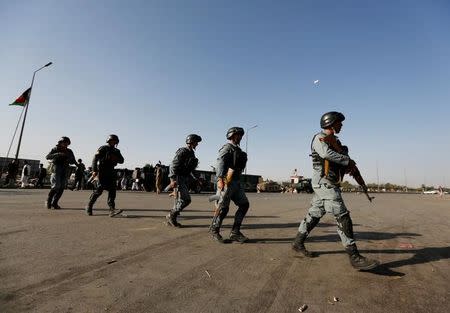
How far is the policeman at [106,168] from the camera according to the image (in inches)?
316

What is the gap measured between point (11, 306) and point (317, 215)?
11.5ft

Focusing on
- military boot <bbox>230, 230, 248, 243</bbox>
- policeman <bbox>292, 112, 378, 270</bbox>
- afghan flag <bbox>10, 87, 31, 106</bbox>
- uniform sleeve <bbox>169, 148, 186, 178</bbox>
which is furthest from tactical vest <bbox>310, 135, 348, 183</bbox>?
afghan flag <bbox>10, 87, 31, 106</bbox>

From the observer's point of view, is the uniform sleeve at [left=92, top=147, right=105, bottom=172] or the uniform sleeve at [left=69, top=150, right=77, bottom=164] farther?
the uniform sleeve at [left=69, top=150, right=77, bottom=164]

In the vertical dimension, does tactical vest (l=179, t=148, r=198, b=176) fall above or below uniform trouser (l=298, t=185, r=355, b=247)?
above

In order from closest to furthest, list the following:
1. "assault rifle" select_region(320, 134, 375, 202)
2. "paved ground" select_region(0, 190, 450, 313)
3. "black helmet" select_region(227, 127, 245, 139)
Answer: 1. "paved ground" select_region(0, 190, 450, 313)
2. "assault rifle" select_region(320, 134, 375, 202)
3. "black helmet" select_region(227, 127, 245, 139)

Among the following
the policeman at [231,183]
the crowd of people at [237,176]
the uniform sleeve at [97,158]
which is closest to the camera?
the crowd of people at [237,176]

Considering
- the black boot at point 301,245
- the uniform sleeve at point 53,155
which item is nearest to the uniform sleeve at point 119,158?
the uniform sleeve at point 53,155

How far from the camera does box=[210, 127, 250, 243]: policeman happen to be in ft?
18.4

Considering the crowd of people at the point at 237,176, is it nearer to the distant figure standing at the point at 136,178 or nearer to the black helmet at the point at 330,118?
the black helmet at the point at 330,118

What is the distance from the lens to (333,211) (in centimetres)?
417

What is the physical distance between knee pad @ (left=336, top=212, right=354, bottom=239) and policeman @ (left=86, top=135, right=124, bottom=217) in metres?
5.45

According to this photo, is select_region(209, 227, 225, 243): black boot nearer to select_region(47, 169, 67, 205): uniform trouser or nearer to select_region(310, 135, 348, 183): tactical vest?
select_region(310, 135, 348, 183): tactical vest

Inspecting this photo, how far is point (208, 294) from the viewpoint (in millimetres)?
3021

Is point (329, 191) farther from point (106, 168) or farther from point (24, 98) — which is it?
point (24, 98)
